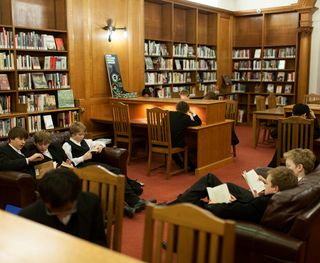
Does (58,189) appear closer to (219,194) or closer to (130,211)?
(219,194)

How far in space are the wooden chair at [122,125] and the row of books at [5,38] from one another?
169 cm

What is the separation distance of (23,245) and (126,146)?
5036mm

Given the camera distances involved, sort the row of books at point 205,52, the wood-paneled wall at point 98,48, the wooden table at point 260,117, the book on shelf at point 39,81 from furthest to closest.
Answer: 1. the row of books at point 205,52
2. the wooden table at point 260,117
3. the wood-paneled wall at point 98,48
4. the book on shelf at point 39,81

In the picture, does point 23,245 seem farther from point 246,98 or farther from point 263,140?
point 246,98

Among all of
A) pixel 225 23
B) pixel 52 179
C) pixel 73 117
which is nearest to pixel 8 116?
pixel 73 117

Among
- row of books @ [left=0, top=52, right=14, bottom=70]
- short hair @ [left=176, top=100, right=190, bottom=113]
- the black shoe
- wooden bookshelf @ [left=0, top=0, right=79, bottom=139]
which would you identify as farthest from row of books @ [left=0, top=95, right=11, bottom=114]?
the black shoe

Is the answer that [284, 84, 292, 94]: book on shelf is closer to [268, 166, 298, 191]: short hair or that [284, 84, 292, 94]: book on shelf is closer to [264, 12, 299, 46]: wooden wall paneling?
[264, 12, 299, 46]: wooden wall paneling

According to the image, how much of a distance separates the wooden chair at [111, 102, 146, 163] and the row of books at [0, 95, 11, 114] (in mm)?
1491

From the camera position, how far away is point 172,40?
845 centimetres

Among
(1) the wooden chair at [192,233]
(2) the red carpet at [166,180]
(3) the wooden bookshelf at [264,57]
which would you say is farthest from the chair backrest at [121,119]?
(3) the wooden bookshelf at [264,57]

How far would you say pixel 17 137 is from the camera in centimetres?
373

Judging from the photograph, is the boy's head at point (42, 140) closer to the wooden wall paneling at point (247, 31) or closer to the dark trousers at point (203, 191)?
the dark trousers at point (203, 191)

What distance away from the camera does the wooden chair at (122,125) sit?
6.04m

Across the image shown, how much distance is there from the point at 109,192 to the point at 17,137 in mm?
1919
